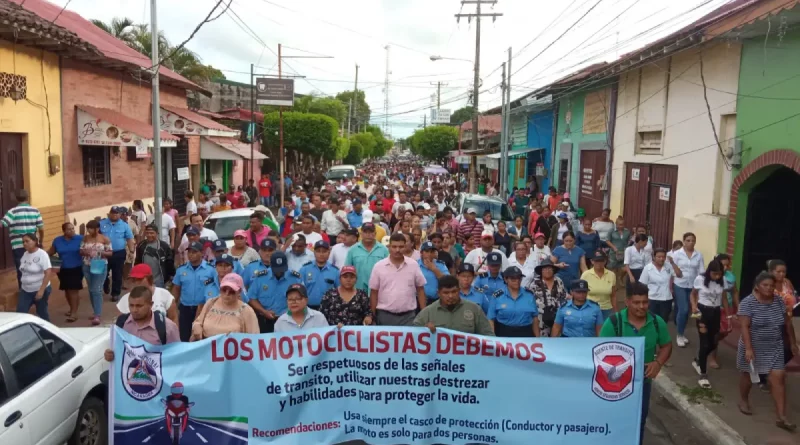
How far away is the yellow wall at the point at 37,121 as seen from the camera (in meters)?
11.8

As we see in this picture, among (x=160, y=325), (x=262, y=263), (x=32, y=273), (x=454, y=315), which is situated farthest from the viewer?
(x=32, y=273)

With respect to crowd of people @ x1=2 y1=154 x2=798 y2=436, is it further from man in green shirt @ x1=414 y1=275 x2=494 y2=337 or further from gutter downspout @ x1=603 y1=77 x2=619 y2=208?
gutter downspout @ x1=603 y1=77 x2=619 y2=208

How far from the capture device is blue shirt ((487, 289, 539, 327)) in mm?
6879

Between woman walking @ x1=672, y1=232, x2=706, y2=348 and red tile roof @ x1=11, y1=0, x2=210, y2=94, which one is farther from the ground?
red tile roof @ x1=11, y1=0, x2=210, y2=94

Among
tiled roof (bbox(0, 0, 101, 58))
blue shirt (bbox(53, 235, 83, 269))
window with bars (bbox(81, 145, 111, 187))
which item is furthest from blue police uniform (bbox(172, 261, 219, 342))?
window with bars (bbox(81, 145, 111, 187))

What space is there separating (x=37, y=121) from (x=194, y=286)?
25.3 ft

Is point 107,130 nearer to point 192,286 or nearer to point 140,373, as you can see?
point 192,286

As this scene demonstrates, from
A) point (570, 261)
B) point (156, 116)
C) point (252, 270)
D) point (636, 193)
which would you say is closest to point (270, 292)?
point (252, 270)

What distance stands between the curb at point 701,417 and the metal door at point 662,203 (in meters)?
6.70

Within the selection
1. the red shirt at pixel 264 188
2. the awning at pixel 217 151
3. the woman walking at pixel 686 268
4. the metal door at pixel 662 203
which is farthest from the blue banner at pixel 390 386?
the red shirt at pixel 264 188

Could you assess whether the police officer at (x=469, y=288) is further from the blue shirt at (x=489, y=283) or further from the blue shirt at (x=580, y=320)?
the blue shirt at (x=580, y=320)

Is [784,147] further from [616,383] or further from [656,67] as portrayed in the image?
[616,383]

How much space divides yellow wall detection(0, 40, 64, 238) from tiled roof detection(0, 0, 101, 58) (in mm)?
328

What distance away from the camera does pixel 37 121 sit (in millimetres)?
12938
